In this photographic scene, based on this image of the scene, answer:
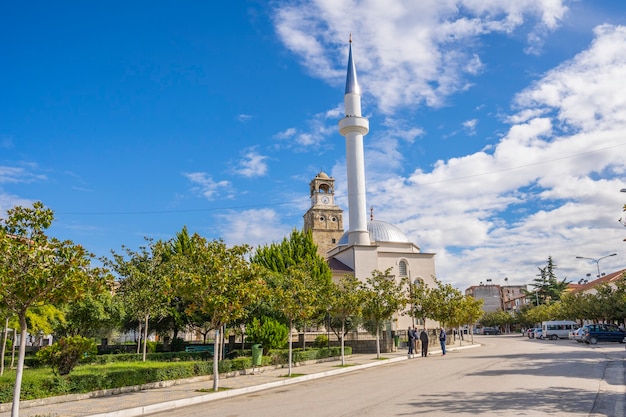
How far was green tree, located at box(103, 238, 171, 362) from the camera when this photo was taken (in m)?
24.9

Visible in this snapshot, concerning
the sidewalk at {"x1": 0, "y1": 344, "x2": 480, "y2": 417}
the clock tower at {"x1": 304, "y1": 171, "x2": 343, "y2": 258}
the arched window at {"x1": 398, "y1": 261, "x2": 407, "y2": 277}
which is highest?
the clock tower at {"x1": 304, "y1": 171, "x2": 343, "y2": 258}

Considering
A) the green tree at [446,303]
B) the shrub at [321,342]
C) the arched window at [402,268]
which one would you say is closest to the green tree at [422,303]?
the green tree at [446,303]

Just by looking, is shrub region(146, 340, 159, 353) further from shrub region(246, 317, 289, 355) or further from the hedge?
the hedge

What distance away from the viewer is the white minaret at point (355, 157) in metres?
46.9

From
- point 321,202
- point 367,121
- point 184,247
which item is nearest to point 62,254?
point 184,247

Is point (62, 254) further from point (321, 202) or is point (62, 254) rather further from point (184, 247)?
point (321, 202)

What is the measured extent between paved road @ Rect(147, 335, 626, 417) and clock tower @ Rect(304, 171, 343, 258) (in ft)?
167

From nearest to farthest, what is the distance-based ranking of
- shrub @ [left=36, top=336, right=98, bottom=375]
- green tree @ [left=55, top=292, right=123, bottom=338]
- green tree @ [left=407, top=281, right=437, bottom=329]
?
shrub @ [left=36, top=336, right=98, bottom=375] → green tree @ [left=55, top=292, right=123, bottom=338] → green tree @ [left=407, top=281, right=437, bottom=329]

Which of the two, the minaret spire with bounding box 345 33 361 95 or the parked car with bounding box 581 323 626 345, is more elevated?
the minaret spire with bounding box 345 33 361 95

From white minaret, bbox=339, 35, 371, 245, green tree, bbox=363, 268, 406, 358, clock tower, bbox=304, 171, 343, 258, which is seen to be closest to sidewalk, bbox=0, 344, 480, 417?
green tree, bbox=363, 268, 406, 358

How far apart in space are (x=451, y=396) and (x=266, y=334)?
49.1 ft

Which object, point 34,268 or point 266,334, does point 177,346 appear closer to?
point 266,334

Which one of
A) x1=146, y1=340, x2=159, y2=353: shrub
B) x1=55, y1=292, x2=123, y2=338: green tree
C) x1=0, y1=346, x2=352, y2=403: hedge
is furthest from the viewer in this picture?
x1=146, y1=340, x2=159, y2=353: shrub

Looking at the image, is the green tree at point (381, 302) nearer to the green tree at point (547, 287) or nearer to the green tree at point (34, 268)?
the green tree at point (34, 268)
